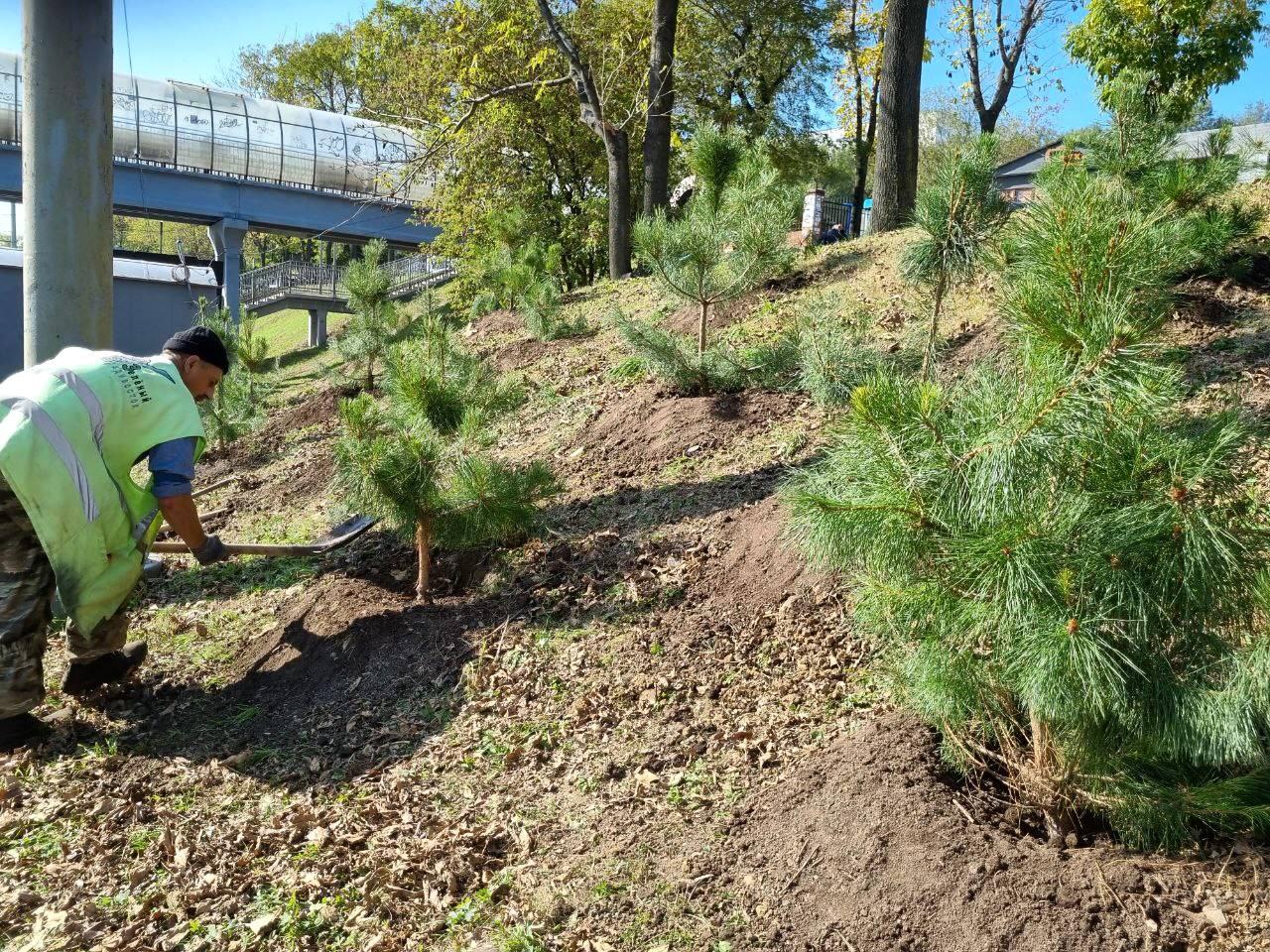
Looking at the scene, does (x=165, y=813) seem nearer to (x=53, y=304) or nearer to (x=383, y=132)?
(x=53, y=304)

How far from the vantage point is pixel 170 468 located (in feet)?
13.3

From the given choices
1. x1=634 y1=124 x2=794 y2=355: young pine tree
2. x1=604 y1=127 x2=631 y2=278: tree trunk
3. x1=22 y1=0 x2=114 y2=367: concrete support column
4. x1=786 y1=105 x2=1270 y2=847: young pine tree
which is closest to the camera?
x1=786 y1=105 x2=1270 y2=847: young pine tree

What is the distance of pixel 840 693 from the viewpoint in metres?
3.59

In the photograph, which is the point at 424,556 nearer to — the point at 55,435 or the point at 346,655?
the point at 346,655

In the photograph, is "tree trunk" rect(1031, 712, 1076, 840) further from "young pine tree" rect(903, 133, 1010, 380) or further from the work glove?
the work glove

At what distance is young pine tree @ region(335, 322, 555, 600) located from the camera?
4.42m

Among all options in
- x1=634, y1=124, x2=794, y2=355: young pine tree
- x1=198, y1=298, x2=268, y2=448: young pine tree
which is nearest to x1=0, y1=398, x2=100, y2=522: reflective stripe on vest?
x1=634, y1=124, x2=794, y2=355: young pine tree

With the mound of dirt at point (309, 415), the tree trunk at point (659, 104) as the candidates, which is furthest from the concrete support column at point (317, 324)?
the mound of dirt at point (309, 415)

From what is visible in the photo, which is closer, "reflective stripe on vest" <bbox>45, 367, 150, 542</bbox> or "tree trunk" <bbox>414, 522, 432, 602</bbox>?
"reflective stripe on vest" <bbox>45, 367, 150, 542</bbox>

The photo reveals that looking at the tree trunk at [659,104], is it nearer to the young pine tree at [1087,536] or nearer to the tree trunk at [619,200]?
the tree trunk at [619,200]

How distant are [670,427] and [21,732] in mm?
3683

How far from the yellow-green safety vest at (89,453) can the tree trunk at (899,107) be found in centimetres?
745

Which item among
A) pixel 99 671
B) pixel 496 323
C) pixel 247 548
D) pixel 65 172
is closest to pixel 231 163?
pixel 496 323

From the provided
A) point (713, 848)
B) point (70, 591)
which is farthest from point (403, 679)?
point (713, 848)
